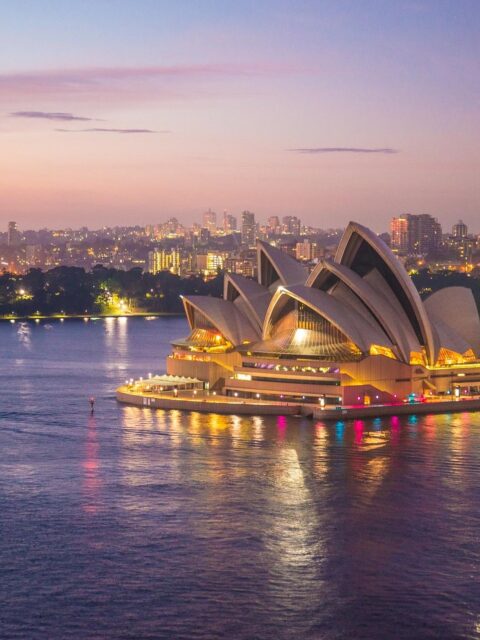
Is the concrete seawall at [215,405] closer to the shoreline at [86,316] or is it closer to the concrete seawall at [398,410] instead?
the concrete seawall at [398,410]

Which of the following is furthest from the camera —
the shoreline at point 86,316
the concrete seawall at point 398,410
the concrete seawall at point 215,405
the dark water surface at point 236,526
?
the shoreline at point 86,316

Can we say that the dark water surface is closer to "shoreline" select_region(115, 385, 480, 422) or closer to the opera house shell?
"shoreline" select_region(115, 385, 480, 422)

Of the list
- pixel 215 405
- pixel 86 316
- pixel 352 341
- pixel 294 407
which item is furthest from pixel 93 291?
pixel 294 407

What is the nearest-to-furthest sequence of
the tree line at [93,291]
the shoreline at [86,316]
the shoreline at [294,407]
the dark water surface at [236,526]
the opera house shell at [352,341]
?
1. the dark water surface at [236,526]
2. the shoreline at [294,407]
3. the opera house shell at [352,341]
4. the shoreline at [86,316]
5. the tree line at [93,291]

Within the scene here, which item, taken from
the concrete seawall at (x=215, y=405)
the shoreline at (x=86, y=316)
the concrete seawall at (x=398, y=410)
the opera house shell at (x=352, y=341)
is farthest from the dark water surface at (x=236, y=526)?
the shoreline at (x=86, y=316)

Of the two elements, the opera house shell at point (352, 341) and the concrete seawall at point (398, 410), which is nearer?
the concrete seawall at point (398, 410)

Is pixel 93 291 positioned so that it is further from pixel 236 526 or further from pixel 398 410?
pixel 236 526
